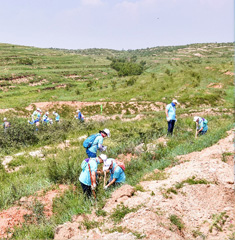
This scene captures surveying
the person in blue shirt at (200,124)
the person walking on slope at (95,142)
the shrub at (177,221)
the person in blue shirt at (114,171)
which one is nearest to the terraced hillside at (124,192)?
the shrub at (177,221)

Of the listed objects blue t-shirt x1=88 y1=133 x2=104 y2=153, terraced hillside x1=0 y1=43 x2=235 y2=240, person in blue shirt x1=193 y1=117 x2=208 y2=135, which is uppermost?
blue t-shirt x1=88 y1=133 x2=104 y2=153

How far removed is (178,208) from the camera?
3.88 metres

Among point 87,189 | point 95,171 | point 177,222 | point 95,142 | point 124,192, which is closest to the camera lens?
point 177,222

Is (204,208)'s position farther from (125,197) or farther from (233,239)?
(125,197)

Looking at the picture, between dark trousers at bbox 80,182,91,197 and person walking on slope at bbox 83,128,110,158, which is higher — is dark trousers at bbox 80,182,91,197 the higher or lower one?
the lower one

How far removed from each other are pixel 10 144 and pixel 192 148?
8.94m

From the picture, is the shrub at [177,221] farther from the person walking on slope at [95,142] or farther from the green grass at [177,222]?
the person walking on slope at [95,142]

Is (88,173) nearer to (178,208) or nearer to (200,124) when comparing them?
(178,208)

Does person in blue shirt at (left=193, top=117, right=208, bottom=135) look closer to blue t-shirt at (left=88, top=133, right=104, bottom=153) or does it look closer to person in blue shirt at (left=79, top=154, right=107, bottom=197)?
blue t-shirt at (left=88, top=133, right=104, bottom=153)

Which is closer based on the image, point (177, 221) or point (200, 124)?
point (177, 221)

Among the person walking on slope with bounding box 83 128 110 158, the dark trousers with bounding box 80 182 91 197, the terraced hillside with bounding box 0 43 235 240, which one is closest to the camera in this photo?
the terraced hillside with bounding box 0 43 235 240

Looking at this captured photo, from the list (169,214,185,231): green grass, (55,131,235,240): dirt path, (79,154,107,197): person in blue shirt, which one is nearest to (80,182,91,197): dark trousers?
(79,154,107,197): person in blue shirt

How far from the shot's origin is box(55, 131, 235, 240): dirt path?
3.31 m

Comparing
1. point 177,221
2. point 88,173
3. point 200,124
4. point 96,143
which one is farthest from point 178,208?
point 200,124
